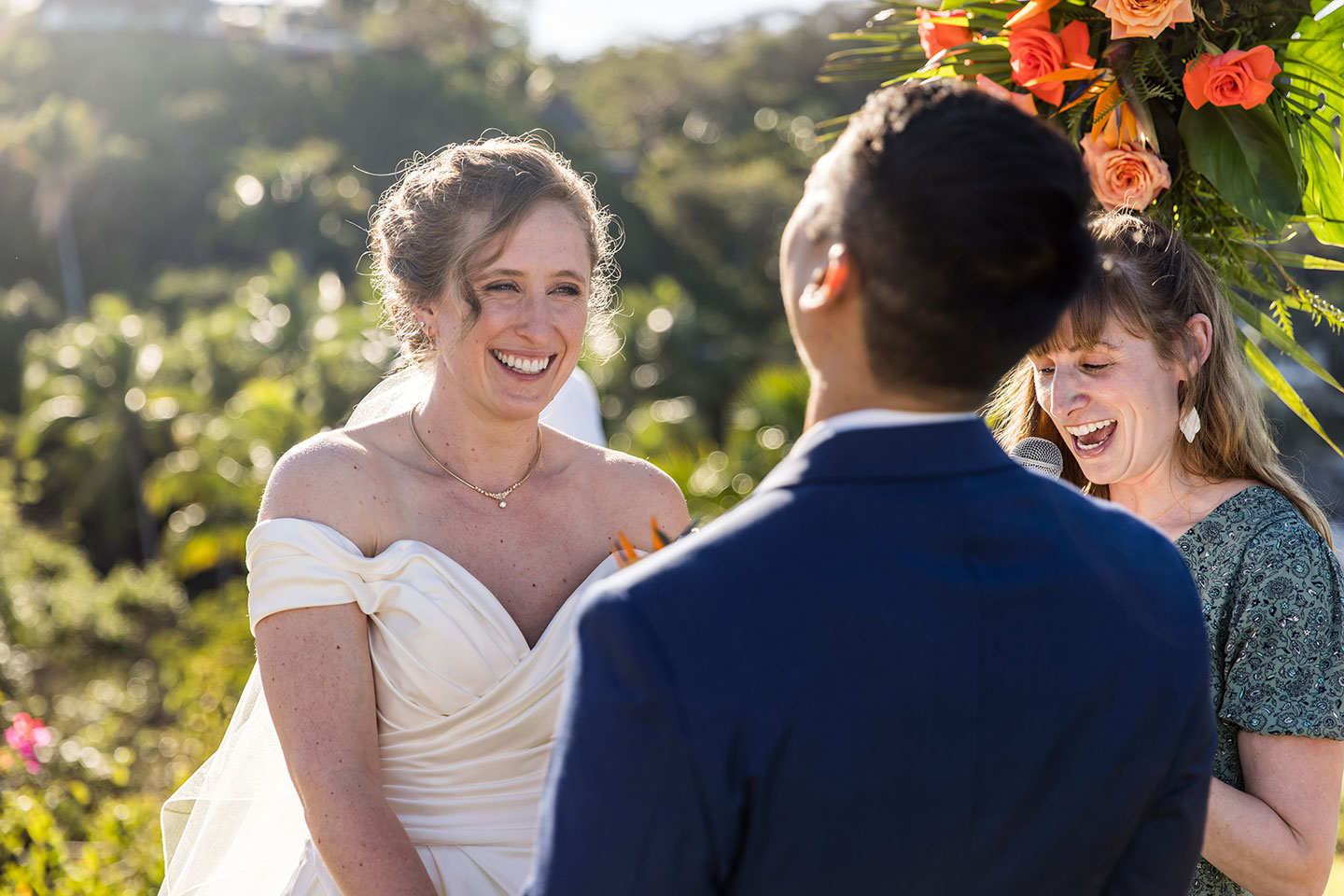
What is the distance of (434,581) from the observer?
233 centimetres

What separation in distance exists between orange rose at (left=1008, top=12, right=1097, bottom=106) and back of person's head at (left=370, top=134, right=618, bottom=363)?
943 millimetres

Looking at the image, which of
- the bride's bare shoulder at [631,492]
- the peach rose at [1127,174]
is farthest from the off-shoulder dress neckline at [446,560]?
the peach rose at [1127,174]

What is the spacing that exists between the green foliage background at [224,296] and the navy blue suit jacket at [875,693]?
12.3 feet

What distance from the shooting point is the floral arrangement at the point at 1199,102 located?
2.39 metres

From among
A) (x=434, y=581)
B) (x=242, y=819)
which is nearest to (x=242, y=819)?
(x=242, y=819)

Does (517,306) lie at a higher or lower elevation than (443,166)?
lower

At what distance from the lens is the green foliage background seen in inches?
457

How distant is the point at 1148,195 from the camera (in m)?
2.47

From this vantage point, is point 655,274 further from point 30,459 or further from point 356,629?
point 356,629

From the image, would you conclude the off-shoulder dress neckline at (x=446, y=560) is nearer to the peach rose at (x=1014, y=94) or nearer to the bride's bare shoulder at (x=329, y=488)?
the bride's bare shoulder at (x=329, y=488)

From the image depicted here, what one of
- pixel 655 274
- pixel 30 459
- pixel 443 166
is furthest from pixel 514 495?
pixel 655 274

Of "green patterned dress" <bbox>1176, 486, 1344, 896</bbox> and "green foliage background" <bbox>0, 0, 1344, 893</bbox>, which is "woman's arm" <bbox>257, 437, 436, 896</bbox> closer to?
"green patterned dress" <bbox>1176, 486, 1344, 896</bbox>

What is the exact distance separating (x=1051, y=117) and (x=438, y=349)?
4.65 feet

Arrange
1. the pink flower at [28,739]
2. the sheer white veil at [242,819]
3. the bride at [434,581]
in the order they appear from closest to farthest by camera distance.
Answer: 1. the bride at [434,581]
2. the sheer white veil at [242,819]
3. the pink flower at [28,739]
